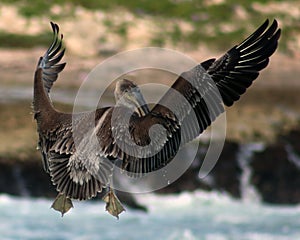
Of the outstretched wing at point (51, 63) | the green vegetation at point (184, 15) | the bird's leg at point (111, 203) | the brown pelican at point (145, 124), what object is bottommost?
the bird's leg at point (111, 203)

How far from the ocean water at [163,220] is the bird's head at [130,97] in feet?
22.9

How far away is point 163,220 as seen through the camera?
17391mm

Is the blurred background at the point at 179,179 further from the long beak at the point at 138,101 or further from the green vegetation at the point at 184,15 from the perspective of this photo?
the long beak at the point at 138,101

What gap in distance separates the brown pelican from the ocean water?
666 cm

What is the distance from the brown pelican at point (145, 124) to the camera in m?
9.77

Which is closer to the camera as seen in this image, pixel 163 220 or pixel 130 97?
pixel 130 97

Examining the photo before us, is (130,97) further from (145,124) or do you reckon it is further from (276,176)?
(276,176)

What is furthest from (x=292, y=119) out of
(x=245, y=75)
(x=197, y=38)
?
A: (x=245, y=75)

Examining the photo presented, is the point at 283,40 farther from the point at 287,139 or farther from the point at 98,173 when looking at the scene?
the point at 98,173

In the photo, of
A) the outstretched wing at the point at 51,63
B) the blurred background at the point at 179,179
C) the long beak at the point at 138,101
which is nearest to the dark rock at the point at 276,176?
the blurred background at the point at 179,179

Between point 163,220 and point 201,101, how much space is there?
7.85m

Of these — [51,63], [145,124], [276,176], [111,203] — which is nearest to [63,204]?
[111,203]

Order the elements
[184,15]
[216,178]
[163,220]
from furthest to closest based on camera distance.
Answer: [184,15] < [216,178] < [163,220]

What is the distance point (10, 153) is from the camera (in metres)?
18.3
